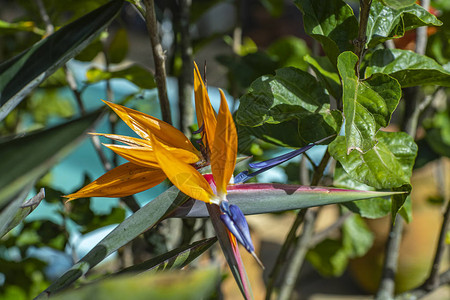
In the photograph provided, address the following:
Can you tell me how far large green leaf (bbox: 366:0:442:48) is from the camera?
1.27ft

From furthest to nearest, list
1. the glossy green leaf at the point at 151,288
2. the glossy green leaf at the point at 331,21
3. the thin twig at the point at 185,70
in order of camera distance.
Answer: the thin twig at the point at 185,70
the glossy green leaf at the point at 331,21
the glossy green leaf at the point at 151,288

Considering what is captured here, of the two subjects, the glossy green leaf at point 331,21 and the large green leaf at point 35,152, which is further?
the glossy green leaf at point 331,21

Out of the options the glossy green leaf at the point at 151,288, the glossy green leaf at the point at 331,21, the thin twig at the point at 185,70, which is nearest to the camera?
the glossy green leaf at the point at 151,288

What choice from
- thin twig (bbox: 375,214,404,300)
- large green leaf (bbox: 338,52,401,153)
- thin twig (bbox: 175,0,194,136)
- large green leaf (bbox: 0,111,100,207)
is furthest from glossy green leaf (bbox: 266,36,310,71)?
large green leaf (bbox: 0,111,100,207)

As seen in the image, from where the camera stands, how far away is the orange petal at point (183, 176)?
307 millimetres

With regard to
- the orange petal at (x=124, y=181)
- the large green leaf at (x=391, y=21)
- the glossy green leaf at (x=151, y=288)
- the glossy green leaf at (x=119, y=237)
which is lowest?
the glossy green leaf at (x=119, y=237)

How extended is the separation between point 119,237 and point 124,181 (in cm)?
5

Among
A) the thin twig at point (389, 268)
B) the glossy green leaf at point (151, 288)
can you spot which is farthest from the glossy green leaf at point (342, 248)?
the glossy green leaf at point (151, 288)

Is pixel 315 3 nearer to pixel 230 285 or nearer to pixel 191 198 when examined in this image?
pixel 191 198

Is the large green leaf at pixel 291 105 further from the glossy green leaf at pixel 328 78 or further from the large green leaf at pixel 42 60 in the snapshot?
the large green leaf at pixel 42 60

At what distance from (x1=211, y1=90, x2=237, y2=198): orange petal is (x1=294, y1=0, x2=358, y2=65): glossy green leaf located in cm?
14

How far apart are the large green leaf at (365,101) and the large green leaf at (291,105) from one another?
4 centimetres

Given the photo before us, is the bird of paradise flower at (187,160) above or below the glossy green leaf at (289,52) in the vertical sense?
above

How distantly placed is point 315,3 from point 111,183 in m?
0.24
